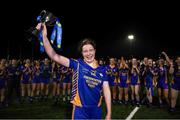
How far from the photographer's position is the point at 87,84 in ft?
13.4

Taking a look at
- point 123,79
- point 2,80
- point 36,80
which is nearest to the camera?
point 2,80

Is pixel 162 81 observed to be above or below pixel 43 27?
below

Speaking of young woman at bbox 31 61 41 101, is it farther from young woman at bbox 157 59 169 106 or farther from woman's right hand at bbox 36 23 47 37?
woman's right hand at bbox 36 23 47 37

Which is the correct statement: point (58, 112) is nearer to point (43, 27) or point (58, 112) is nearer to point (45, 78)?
point (45, 78)

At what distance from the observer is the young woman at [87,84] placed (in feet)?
13.3

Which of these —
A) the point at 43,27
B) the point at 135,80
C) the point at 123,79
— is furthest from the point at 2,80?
the point at 43,27

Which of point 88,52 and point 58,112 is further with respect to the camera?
point 58,112

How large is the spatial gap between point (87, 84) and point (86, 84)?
1cm

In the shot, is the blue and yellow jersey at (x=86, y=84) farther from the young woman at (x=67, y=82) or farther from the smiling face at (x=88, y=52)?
the young woman at (x=67, y=82)

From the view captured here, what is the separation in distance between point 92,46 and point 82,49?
5.9 inches

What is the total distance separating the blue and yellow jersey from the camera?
4066 mm

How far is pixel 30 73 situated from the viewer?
52.3ft

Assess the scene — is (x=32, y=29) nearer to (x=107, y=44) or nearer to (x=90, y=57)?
(x=90, y=57)

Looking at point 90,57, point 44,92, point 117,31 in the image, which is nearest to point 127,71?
point 44,92
